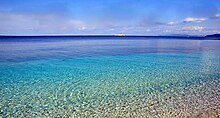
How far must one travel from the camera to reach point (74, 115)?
1001 cm

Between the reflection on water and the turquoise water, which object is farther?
the reflection on water

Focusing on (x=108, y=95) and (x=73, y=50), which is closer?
(x=108, y=95)

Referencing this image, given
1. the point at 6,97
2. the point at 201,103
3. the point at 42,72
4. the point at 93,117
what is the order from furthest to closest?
the point at 42,72
the point at 6,97
the point at 201,103
the point at 93,117

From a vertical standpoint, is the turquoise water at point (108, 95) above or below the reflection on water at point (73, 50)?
below

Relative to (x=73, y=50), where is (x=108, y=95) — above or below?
below

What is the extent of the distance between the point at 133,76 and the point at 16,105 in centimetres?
951

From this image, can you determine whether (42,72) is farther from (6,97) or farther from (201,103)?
(201,103)

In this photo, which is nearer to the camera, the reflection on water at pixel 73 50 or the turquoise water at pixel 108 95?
the turquoise water at pixel 108 95

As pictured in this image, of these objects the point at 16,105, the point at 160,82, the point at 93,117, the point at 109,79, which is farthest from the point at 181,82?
the point at 16,105

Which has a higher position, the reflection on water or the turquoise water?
the reflection on water

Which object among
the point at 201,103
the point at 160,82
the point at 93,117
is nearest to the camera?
the point at 93,117

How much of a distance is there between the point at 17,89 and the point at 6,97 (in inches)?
68.2

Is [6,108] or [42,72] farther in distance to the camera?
[42,72]

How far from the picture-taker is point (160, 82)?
1617 centimetres
